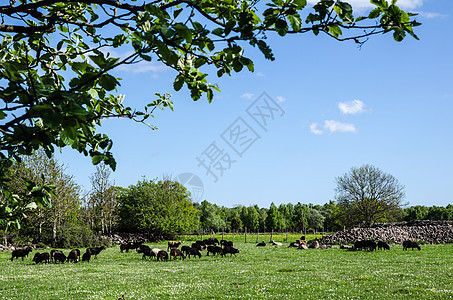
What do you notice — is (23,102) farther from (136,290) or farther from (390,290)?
(390,290)

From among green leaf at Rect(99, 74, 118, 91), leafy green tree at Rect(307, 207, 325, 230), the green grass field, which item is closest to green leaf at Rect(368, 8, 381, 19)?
green leaf at Rect(99, 74, 118, 91)

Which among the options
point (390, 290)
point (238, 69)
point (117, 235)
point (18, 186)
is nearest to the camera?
point (238, 69)

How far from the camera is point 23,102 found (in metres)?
2.61

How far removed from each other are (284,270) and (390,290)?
6.58 meters

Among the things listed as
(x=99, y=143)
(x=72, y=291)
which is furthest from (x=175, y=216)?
(x=99, y=143)

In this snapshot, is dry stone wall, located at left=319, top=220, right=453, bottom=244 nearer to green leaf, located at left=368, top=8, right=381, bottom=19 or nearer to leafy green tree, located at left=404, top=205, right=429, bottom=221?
green leaf, located at left=368, top=8, right=381, bottom=19

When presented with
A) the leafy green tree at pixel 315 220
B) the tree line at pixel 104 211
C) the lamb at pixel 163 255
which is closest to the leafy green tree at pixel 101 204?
the tree line at pixel 104 211

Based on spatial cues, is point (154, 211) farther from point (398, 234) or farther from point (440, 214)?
point (440, 214)

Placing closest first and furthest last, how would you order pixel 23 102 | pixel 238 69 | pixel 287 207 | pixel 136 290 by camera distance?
pixel 23 102, pixel 238 69, pixel 136 290, pixel 287 207

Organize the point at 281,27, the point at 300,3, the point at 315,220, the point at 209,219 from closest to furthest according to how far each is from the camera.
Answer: the point at 300,3
the point at 281,27
the point at 209,219
the point at 315,220

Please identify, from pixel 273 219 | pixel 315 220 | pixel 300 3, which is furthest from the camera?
pixel 315 220

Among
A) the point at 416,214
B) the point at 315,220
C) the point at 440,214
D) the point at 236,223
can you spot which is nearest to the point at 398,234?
the point at 315,220

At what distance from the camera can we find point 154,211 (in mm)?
55156

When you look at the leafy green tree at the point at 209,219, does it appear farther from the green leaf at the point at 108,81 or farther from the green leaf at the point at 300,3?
the green leaf at the point at 300,3
